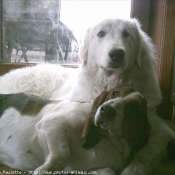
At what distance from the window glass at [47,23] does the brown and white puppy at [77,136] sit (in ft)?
4.91

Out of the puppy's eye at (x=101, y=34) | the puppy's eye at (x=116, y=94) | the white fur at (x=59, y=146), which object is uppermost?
the puppy's eye at (x=101, y=34)

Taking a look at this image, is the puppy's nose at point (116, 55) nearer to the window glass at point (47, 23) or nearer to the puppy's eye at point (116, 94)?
the puppy's eye at point (116, 94)

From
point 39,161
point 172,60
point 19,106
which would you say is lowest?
point 39,161

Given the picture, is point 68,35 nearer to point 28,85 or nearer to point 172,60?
point 28,85

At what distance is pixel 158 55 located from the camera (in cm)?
264

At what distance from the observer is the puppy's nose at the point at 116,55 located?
171 cm

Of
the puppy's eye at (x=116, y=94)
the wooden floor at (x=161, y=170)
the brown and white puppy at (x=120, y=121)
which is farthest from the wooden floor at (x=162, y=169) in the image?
the puppy's eye at (x=116, y=94)

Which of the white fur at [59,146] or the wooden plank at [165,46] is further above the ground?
the wooden plank at [165,46]

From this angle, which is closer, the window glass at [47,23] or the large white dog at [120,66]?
the large white dog at [120,66]

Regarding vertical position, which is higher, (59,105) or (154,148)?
(59,105)

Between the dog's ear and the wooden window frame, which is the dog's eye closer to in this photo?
the dog's ear

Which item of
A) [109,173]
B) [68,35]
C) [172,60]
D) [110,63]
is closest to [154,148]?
[109,173]

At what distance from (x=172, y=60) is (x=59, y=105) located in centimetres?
136

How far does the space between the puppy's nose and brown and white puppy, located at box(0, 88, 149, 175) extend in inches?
14.2
